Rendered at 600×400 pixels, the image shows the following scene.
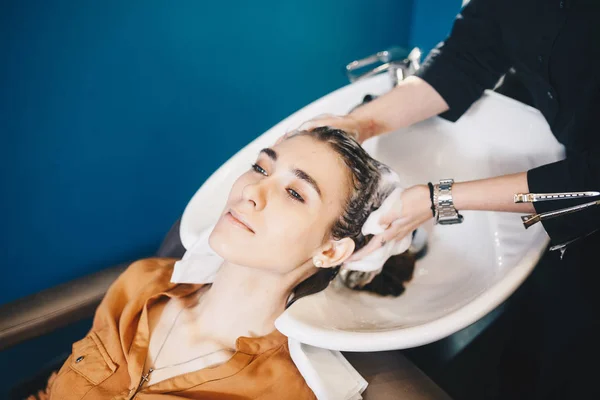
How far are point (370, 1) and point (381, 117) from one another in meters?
0.97

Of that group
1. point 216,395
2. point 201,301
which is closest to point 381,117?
point 201,301

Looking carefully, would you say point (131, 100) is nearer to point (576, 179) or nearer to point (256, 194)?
point (256, 194)

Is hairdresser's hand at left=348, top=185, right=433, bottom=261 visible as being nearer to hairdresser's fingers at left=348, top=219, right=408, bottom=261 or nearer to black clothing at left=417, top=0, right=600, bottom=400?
hairdresser's fingers at left=348, top=219, right=408, bottom=261

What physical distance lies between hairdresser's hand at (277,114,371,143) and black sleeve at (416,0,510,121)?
0.23 m

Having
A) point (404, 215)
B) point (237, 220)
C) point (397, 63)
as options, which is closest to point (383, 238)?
point (404, 215)

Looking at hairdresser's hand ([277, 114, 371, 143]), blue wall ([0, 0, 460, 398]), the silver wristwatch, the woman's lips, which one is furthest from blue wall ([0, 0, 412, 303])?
the silver wristwatch

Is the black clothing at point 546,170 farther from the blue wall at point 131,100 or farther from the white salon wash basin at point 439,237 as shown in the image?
the blue wall at point 131,100

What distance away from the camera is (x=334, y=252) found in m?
1.14

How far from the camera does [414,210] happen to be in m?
1.09

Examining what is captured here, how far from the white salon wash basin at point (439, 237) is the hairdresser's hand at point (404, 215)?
0.20 meters

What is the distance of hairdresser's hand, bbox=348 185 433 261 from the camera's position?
1.08m

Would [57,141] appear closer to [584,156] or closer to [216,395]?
[216,395]

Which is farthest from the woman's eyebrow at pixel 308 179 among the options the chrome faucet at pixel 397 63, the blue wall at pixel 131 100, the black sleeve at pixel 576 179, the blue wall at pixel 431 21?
the blue wall at pixel 431 21

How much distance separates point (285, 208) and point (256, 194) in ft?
0.23
